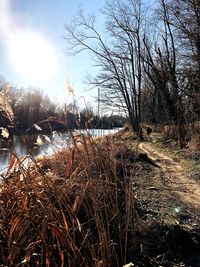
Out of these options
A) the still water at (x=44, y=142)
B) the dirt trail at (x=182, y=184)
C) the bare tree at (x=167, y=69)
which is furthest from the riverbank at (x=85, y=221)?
the bare tree at (x=167, y=69)

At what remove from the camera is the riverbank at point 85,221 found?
104 inches

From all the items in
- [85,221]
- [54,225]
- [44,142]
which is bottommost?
[85,221]

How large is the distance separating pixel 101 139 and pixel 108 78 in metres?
23.5

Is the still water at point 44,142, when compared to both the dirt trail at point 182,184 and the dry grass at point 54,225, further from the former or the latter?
the dirt trail at point 182,184

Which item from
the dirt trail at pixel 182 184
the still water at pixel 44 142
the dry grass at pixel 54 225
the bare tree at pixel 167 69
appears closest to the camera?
the dry grass at pixel 54 225

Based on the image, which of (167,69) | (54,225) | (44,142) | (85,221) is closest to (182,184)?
(85,221)

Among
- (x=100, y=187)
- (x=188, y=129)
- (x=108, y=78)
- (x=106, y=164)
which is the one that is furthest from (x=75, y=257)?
(x=108, y=78)

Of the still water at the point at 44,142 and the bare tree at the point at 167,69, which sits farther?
the bare tree at the point at 167,69

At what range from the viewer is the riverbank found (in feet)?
8.66

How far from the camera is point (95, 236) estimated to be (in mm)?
3193

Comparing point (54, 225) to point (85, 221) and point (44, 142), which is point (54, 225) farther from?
point (44, 142)

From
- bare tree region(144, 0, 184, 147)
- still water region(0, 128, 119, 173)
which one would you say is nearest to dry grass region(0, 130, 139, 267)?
still water region(0, 128, 119, 173)

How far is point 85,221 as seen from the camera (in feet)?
11.3

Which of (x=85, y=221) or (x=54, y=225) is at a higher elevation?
(x=54, y=225)
